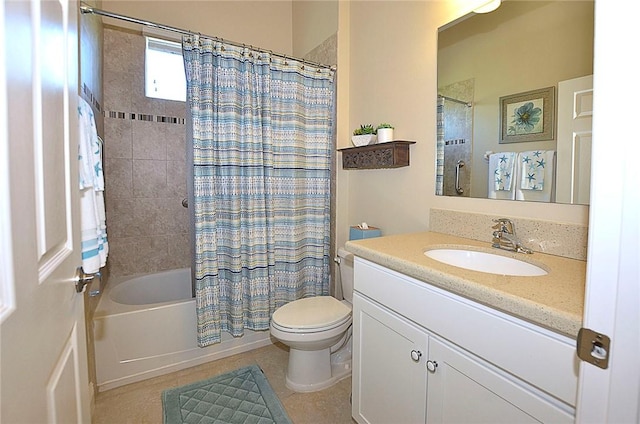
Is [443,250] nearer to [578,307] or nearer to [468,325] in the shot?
[468,325]

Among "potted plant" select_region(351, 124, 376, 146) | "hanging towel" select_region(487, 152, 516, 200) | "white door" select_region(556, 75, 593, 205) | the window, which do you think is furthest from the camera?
the window

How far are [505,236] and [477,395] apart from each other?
684 mm

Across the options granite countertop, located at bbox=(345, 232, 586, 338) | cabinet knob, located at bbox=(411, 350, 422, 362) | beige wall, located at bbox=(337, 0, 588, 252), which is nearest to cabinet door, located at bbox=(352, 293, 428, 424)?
cabinet knob, located at bbox=(411, 350, 422, 362)

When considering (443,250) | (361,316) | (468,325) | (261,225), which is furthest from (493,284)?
(261,225)

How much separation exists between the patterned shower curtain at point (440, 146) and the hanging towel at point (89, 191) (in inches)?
60.9

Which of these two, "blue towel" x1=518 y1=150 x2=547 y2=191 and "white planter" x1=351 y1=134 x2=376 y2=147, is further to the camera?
"white planter" x1=351 y1=134 x2=376 y2=147

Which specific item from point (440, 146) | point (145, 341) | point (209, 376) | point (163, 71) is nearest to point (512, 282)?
point (440, 146)

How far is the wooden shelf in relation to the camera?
5.99 ft

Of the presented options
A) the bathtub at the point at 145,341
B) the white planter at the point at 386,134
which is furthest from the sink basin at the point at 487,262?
the bathtub at the point at 145,341

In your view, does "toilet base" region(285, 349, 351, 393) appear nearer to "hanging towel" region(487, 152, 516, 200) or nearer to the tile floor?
the tile floor

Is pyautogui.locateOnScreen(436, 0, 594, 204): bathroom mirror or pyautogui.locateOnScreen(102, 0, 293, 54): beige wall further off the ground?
pyautogui.locateOnScreen(102, 0, 293, 54): beige wall

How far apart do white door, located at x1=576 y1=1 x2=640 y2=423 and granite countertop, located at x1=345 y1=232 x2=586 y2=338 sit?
22 cm

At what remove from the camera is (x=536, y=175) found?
1.29 meters

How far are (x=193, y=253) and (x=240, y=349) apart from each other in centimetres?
79
